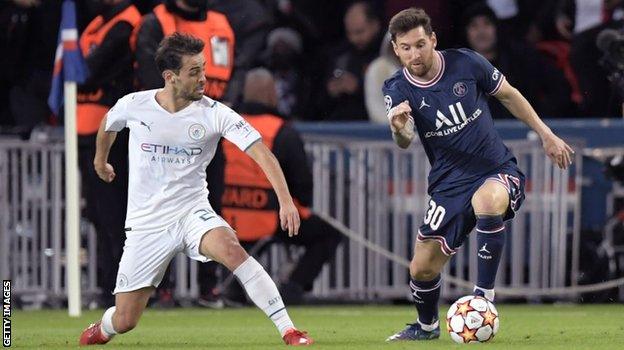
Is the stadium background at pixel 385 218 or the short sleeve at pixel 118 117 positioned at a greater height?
the short sleeve at pixel 118 117

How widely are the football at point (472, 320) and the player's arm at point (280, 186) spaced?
1.14m

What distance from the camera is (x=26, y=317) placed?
14773 millimetres

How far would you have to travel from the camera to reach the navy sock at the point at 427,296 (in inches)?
444

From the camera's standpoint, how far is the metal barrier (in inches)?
639

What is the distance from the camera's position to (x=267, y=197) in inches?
628

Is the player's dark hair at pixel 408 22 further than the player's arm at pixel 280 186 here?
Yes

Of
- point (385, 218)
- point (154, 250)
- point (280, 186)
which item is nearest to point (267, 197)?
point (385, 218)

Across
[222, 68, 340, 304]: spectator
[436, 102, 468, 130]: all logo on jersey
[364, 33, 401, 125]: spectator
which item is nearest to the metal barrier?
[222, 68, 340, 304]: spectator

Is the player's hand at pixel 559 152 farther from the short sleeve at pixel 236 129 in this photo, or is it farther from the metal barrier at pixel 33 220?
the metal barrier at pixel 33 220

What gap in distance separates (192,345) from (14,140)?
5853 millimetres

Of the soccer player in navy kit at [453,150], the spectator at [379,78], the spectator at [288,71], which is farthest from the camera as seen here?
the spectator at [288,71]

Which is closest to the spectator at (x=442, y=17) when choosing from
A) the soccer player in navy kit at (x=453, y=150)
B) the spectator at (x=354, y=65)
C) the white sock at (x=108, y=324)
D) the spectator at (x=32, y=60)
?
the spectator at (x=354, y=65)

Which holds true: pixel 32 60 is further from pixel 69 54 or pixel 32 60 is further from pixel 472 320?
pixel 472 320

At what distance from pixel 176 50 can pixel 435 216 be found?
1980mm
